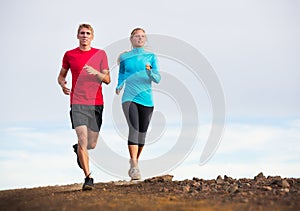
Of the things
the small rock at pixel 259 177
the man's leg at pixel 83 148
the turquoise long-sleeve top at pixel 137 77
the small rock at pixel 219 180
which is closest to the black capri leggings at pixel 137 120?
the turquoise long-sleeve top at pixel 137 77

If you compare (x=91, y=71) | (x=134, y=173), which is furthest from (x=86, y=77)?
(x=134, y=173)

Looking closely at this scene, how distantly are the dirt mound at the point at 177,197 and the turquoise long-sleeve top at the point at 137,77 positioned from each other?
182cm

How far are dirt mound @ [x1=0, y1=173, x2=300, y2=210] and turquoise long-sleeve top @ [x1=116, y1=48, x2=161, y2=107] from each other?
182 centimetres

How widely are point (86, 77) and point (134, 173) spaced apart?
7.69 feet

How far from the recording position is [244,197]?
821cm

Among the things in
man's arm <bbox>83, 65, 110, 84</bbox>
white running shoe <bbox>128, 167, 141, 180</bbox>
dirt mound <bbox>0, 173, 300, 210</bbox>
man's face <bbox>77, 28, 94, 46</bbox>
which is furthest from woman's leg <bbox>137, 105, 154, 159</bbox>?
man's face <bbox>77, 28, 94, 46</bbox>

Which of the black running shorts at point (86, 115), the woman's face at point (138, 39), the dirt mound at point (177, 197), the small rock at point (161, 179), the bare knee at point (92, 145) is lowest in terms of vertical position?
the dirt mound at point (177, 197)

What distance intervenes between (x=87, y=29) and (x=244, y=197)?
180 inches

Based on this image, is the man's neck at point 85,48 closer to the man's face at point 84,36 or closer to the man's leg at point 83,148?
the man's face at point 84,36

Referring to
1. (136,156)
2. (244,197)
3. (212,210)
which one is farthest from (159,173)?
(212,210)

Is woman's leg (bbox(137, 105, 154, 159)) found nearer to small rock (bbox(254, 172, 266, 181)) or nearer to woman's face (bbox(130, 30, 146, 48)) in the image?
woman's face (bbox(130, 30, 146, 48))

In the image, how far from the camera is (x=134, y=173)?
10.8 m

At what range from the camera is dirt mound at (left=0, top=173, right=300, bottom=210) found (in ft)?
24.8

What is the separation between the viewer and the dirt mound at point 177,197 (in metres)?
7.56
